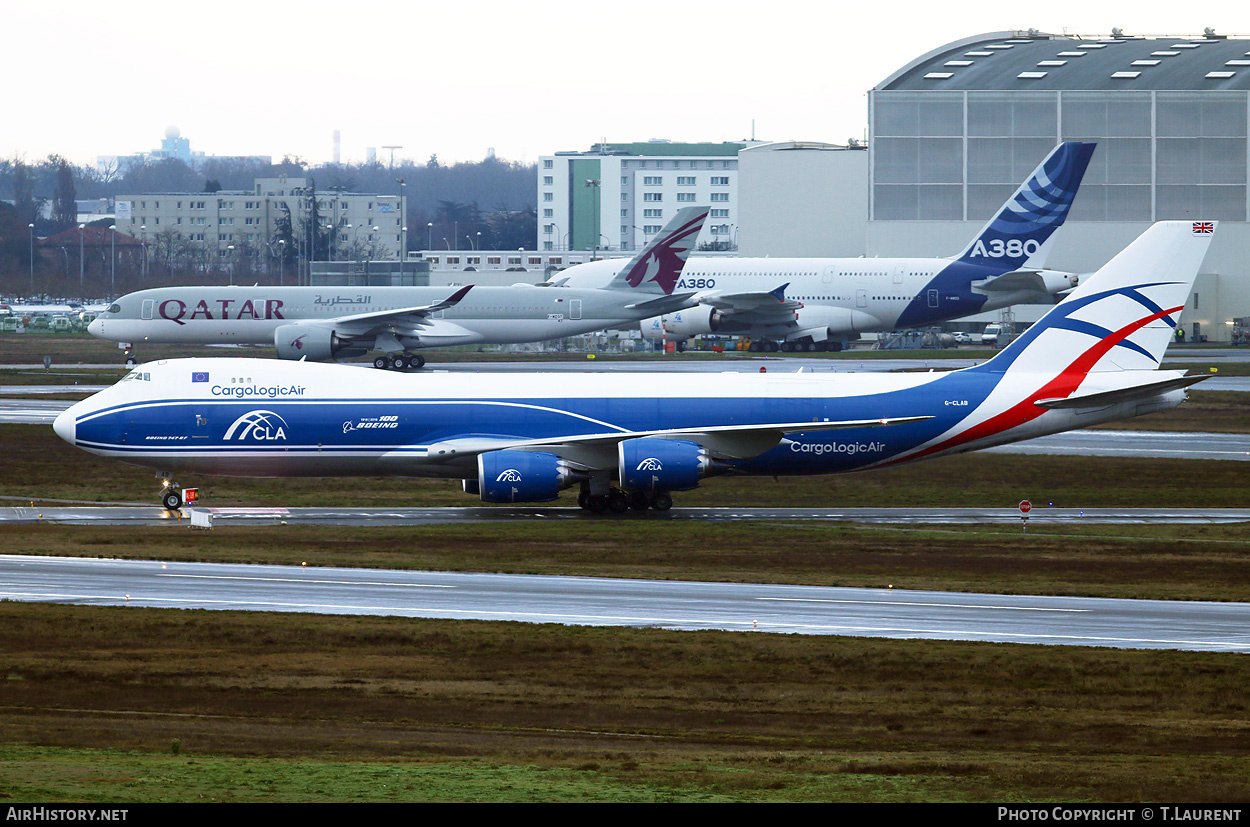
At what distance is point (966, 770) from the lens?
16.2m

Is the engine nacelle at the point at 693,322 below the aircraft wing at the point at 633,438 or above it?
above

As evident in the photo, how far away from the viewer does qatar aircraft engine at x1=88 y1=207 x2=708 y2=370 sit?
81.9 meters

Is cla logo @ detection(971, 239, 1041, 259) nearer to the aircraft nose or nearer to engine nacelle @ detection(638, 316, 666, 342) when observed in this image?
engine nacelle @ detection(638, 316, 666, 342)

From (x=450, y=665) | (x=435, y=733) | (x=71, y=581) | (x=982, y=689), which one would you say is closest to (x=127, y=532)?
(x=71, y=581)

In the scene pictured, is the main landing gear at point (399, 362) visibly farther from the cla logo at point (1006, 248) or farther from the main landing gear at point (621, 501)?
the main landing gear at point (621, 501)

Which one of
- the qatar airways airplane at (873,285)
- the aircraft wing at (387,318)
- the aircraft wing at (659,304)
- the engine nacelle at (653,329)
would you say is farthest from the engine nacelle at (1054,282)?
the aircraft wing at (387,318)

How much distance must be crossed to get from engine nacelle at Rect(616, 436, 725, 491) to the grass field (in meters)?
4.17

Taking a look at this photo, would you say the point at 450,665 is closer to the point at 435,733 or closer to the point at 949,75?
the point at 435,733

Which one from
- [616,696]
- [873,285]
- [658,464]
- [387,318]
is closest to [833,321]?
[873,285]

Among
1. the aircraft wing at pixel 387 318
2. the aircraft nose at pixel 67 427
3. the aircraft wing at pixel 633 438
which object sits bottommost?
the aircraft wing at pixel 633 438

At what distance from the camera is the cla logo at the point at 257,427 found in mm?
41094

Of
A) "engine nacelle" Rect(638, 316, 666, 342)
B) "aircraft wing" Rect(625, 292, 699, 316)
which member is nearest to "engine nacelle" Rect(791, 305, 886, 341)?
"engine nacelle" Rect(638, 316, 666, 342)

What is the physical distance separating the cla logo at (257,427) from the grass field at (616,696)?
562 cm
